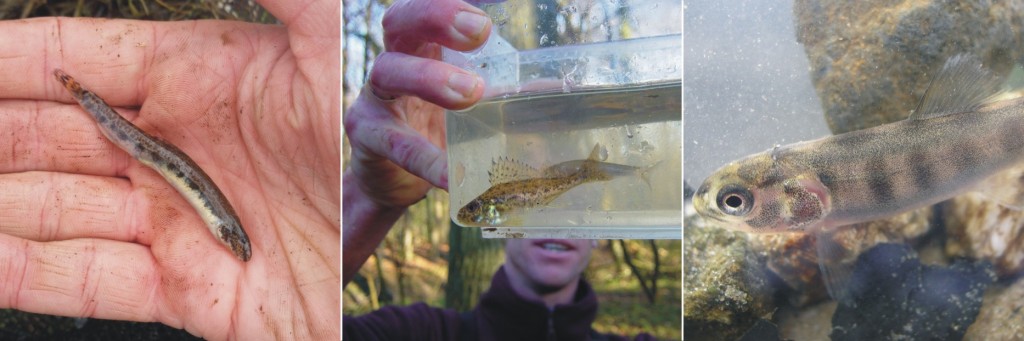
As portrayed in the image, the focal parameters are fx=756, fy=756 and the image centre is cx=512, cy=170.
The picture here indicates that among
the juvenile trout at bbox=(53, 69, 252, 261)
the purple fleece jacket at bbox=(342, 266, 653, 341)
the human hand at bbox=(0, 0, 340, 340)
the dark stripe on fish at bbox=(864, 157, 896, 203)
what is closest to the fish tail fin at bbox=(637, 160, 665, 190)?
the purple fleece jacket at bbox=(342, 266, 653, 341)

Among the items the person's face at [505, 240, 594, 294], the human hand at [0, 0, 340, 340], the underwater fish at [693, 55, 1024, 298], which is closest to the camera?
the underwater fish at [693, 55, 1024, 298]

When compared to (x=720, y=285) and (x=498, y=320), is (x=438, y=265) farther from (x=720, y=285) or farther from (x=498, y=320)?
(x=720, y=285)

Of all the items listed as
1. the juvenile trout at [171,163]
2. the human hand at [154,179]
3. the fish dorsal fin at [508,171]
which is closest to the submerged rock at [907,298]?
the fish dorsal fin at [508,171]

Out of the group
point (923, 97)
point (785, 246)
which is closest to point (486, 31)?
point (785, 246)

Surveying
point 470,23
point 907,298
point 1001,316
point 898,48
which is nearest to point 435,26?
point 470,23

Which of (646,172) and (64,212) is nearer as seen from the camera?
(646,172)

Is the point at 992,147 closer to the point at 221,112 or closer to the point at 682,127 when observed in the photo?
the point at 682,127

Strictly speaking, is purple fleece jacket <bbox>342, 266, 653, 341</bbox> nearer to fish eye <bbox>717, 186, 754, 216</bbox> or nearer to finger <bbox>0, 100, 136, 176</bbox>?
fish eye <bbox>717, 186, 754, 216</bbox>

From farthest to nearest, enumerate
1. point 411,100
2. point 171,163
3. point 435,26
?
1. point 171,163
2. point 411,100
3. point 435,26
